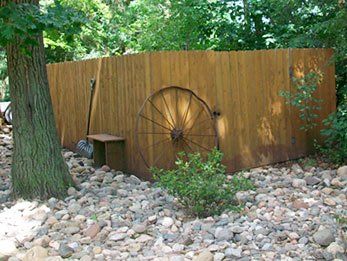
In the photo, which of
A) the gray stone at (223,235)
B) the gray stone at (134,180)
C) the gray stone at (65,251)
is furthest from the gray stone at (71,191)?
the gray stone at (223,235)

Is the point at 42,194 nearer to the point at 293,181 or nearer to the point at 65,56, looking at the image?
the point at 293,181

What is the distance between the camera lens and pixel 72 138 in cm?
877

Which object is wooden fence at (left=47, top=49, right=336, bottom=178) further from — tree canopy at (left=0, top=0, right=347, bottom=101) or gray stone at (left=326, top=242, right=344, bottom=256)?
gray stone at (left=326, top=242, right=344, bottom=256)

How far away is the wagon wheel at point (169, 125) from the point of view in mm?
6379

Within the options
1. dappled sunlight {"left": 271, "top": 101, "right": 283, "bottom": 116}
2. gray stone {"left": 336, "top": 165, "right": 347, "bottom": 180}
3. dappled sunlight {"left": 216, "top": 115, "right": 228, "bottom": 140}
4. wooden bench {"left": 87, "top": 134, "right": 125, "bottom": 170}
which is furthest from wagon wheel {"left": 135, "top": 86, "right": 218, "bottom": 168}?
gray stone {"left": 336, "top": 165, "right": 347, "bottom": 180}

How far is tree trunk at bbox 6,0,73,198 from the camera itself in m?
5.23

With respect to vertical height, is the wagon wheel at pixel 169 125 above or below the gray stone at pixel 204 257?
above

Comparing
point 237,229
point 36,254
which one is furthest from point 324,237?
point 36,254

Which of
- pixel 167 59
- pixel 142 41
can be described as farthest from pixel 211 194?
pixel 142 41

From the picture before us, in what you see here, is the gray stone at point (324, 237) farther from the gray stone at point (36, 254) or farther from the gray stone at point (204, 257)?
the gray stone at point (36, 254)

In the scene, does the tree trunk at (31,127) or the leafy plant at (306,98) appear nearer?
the tree trunk at (31,127)

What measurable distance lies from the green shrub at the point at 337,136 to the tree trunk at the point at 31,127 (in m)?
3.59

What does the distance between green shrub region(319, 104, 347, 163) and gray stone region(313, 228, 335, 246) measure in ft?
9.02

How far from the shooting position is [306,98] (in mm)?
6895
